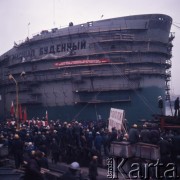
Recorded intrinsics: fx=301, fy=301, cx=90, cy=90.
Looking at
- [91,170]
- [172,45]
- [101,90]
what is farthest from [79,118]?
[91,170]

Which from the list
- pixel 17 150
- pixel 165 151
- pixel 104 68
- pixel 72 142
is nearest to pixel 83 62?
pixel 104 68

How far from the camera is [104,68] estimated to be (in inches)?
1455

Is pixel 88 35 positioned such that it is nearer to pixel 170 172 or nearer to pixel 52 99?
pixel 52 99

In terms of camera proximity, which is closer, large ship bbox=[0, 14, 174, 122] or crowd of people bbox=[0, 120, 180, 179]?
crowd of people bbox=[0, 120, 180, 179]

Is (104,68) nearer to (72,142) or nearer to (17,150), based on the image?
(72,142)

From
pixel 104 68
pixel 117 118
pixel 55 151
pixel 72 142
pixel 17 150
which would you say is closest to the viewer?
pixel 17 150

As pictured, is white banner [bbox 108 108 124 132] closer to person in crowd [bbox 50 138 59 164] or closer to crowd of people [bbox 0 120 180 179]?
crowd of people [bbox 0 120 180 179]

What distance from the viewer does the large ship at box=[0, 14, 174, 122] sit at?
3647cm

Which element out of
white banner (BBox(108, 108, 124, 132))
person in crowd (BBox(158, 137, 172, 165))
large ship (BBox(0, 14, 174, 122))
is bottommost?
person in crowd (BBox(158, 137, 172, 165))

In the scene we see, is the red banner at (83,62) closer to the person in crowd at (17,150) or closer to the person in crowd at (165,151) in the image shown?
the person in crowd at (17,150)

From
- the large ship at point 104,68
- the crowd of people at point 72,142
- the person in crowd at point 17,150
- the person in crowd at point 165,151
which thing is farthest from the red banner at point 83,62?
the person in crowd at point 165,151

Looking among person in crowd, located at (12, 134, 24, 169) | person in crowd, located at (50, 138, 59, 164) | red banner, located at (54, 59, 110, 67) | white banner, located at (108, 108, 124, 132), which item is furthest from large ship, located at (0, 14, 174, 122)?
person in crowd, located at (12, 134, 24, 169)

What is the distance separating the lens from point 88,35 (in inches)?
1492

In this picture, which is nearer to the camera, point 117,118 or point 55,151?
point 55,151
